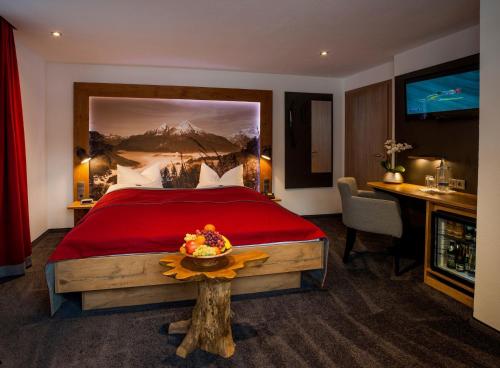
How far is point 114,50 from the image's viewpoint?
4461 mm

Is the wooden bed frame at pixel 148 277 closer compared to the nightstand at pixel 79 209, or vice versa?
the wooden bed frame at pixel 148 277

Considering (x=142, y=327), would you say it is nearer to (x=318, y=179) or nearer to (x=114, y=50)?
(x=114, y=50)

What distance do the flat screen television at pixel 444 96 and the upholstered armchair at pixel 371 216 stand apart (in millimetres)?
1045

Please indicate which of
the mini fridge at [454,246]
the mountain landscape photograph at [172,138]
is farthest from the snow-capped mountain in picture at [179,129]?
the mini fridge at [454,246]

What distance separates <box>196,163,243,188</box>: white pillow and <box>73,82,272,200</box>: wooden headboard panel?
579mm

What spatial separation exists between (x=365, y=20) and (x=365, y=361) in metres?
2.92

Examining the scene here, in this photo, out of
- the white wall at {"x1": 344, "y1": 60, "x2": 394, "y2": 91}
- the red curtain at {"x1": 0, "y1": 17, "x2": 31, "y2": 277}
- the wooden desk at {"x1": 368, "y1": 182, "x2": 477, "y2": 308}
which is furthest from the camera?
the white wall at {"x1": 344, "y1": 60, "x2": 394, "y2": 91}

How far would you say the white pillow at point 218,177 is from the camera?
5241 mm

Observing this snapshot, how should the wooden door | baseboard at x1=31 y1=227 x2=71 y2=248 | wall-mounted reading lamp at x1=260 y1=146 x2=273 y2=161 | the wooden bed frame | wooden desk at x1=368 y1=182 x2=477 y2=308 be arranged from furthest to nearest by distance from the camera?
wall-mounted reading lamp at x1=260 y1=146 x2=273 y2=161 → the wooden door → baseboard at x1=31 y1=227 x2=71 y2=248 → wooden desk at x1=368 y1=182 x2=477 y2=308 → the wooden bed frame

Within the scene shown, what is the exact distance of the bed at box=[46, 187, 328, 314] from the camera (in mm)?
2729

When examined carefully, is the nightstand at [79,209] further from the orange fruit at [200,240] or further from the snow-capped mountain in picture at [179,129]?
the orange fruit at [200,240]

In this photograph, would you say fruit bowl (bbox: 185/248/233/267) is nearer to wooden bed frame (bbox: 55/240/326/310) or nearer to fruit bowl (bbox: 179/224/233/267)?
fruit bowl (bbox: 179/224/233/267)

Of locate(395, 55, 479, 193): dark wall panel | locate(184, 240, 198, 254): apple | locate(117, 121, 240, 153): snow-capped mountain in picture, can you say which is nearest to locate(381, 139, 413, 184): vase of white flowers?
locate(395, 55, 479, 193): dark wall panel

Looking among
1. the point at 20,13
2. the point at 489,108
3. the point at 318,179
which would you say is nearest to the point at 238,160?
the point at 318,179
